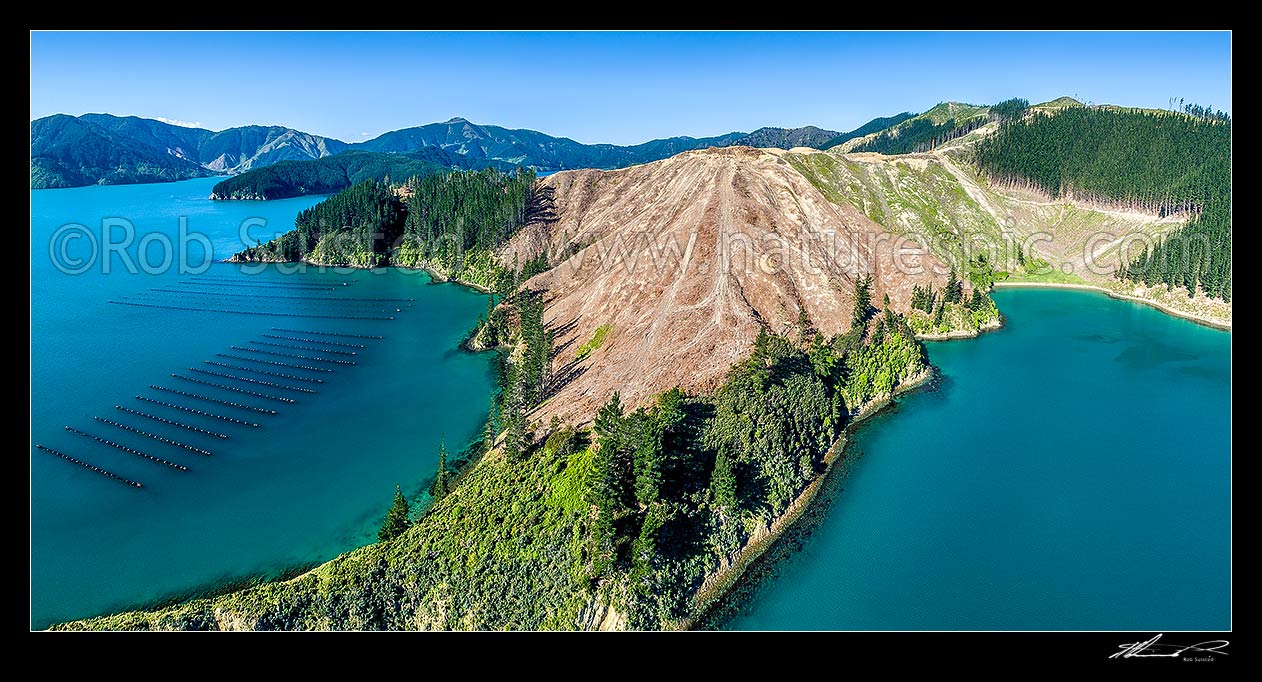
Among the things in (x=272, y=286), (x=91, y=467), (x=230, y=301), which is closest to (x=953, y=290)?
(x=91, y=467)

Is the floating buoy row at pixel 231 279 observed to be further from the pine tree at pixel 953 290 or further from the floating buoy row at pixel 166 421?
the pine tree at pixel 953 290

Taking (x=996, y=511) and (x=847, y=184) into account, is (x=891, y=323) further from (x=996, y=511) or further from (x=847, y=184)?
(x=847, y=184)

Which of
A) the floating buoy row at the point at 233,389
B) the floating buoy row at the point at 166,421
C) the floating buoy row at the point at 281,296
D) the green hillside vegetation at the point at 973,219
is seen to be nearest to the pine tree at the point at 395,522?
the floating buoy row at the point at 166,421
